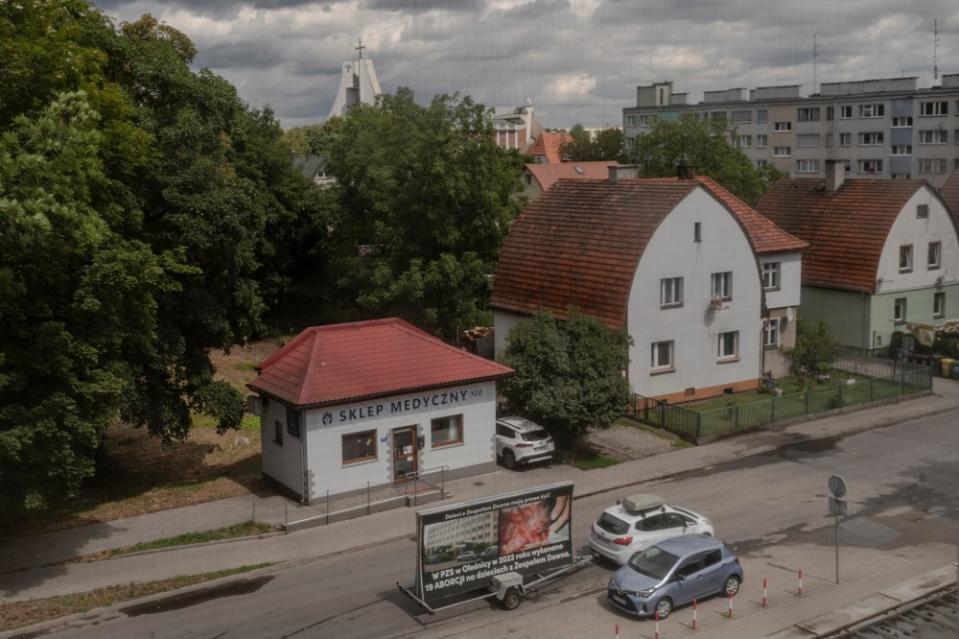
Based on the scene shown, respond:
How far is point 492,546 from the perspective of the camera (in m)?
21.9

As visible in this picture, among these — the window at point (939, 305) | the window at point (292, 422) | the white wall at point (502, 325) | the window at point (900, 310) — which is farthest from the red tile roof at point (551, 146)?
the window at point (292, 422)

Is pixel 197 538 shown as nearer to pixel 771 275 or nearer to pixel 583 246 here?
pixel 583 246

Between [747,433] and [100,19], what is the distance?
2496cm

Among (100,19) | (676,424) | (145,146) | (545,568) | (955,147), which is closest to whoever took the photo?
(545,568)

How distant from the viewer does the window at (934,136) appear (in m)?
78.6

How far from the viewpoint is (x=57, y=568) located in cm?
2412

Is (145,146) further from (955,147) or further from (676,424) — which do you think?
(955,147)

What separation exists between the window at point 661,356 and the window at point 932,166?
167 ft

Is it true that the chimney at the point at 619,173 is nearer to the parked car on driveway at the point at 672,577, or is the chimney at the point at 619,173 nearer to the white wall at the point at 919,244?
the white wall at the point at 919,244

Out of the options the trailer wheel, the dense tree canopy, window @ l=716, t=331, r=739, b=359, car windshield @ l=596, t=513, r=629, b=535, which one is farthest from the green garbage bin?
the trailer wheel

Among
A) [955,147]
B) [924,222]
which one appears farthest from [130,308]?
[955,147]

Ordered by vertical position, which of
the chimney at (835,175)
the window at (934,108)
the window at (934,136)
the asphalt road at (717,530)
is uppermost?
the window at (934,108)

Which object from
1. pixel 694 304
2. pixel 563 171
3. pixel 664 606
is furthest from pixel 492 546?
pixel 563 171

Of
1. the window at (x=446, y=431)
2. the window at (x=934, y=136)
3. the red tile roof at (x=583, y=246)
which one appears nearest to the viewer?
the window at (x=446, y=431)
